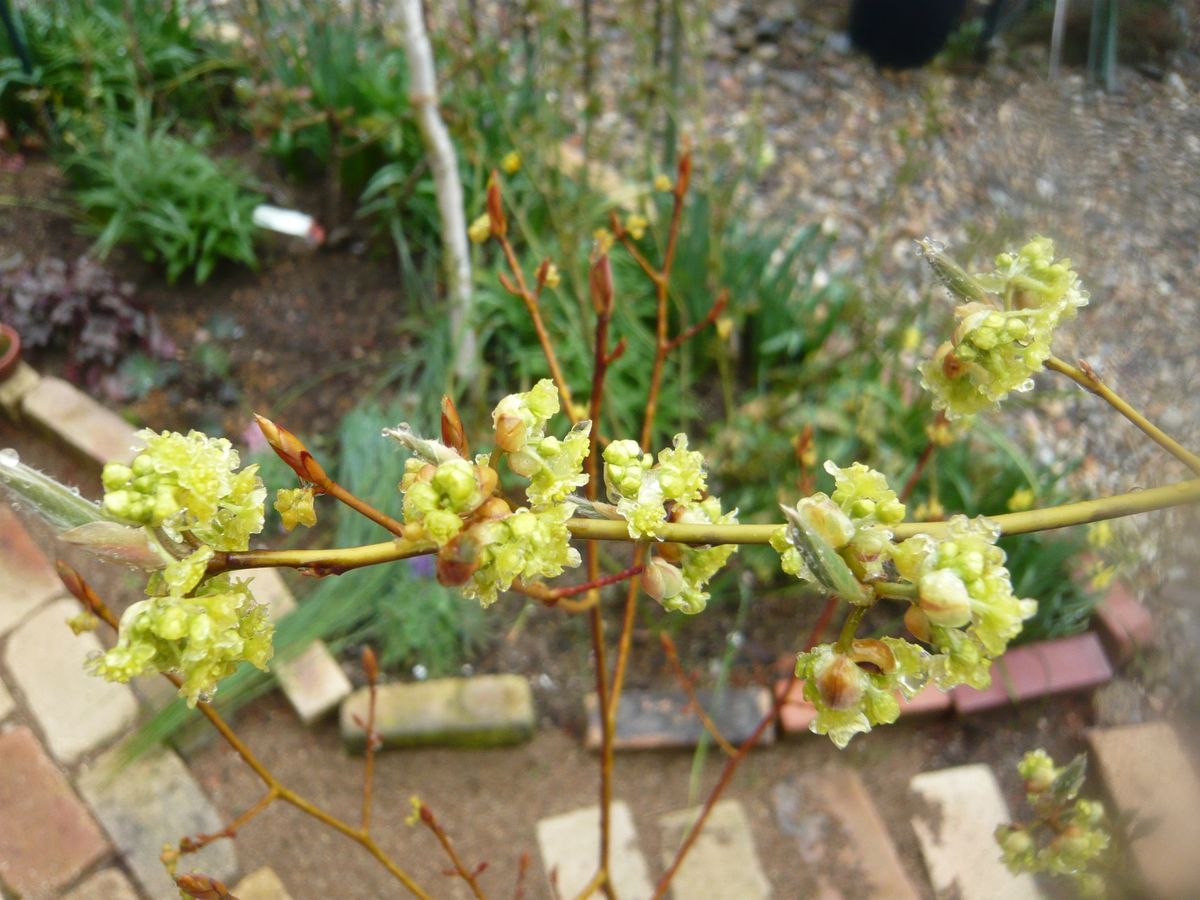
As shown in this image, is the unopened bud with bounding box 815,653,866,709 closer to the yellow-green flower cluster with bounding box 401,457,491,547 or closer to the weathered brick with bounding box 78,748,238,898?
the yellow-green flower cluster with bounding box 401,457,491,547

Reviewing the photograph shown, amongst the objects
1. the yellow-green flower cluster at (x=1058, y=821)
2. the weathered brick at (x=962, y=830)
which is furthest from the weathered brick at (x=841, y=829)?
the yellow-green flower cluster at (x=1058, y=821)

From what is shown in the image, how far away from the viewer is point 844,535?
0.61 meters

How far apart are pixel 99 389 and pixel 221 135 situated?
1.00 m

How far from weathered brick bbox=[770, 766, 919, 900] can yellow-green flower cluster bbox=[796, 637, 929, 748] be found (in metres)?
1.47

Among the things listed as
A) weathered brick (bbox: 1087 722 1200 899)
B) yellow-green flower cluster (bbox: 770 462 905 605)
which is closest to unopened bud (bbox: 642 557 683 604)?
yellow-green flower cluster (bbox: 770 462 905 605)

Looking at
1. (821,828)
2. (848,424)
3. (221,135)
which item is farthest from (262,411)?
(821,828)

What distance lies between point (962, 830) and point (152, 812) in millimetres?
1716

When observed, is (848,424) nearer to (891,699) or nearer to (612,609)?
(612,609)

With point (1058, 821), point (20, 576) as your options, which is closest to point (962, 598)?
point (1058, 821)

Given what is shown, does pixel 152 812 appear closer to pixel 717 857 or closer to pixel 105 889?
pixel 105 889

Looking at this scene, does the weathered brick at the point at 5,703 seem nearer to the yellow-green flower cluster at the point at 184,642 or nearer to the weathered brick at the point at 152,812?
the weathered brick at the point at 152,812

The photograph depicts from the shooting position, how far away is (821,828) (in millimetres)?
1967

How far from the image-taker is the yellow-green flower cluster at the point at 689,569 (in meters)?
0.71

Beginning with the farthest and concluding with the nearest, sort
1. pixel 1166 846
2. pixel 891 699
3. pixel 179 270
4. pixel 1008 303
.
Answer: pixel 179 270 → pixel 1166 846 → pixel 1008 303 → pixel 891 699
